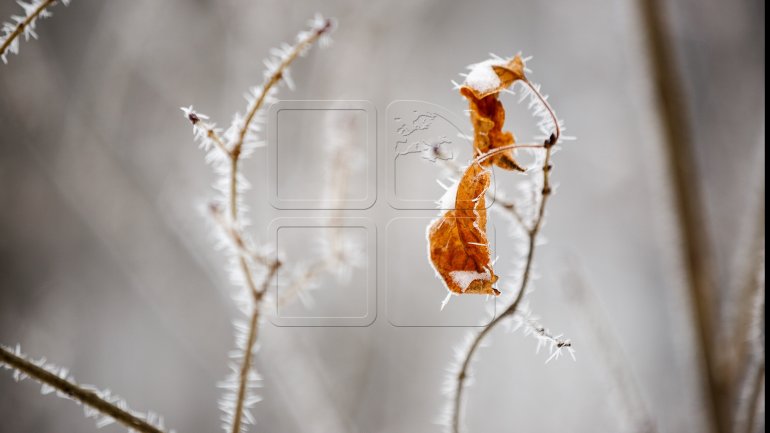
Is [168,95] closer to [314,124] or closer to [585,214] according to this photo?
[314,124]

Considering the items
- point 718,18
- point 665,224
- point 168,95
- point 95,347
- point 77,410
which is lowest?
point 77,410

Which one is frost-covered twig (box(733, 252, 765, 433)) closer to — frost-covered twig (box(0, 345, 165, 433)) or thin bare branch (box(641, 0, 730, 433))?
thin bare branch (box(641, 0, 730, 433))

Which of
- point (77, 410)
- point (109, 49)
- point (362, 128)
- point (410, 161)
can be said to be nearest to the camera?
point (410, 161)

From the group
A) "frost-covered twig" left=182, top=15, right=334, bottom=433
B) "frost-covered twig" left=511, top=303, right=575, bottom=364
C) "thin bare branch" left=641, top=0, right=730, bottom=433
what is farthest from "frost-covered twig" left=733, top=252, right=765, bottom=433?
"frost-covered twig" left=182, top=15, right=334, bottom=433

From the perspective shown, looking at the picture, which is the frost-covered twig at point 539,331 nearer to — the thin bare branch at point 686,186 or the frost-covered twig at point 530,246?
the frost-covered twig at point 530,246

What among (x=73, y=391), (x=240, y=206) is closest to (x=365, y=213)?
(x=240, y=206)

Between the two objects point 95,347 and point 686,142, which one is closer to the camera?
point 686,142

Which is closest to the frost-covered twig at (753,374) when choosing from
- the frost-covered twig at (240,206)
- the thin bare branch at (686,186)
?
the thin bare branch at (686,186)

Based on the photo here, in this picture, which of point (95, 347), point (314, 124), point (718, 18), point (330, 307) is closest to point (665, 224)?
point (314, 124)

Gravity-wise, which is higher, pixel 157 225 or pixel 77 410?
pixel 157 225
